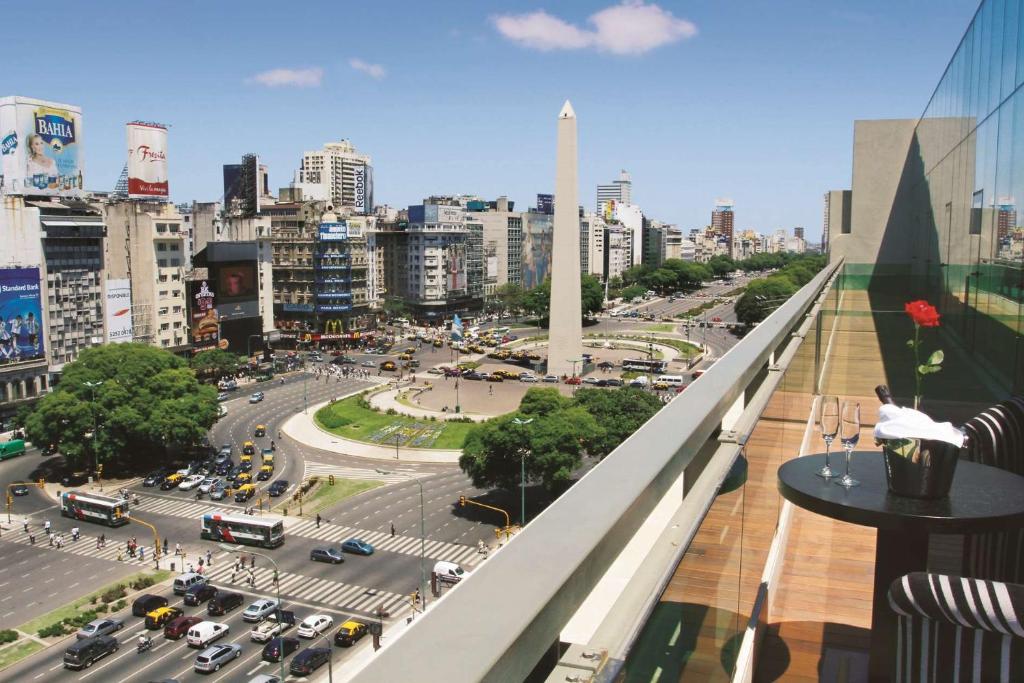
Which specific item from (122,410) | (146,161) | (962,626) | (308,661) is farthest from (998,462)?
(146,161)

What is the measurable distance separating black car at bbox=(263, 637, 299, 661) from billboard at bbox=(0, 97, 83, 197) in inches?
1228

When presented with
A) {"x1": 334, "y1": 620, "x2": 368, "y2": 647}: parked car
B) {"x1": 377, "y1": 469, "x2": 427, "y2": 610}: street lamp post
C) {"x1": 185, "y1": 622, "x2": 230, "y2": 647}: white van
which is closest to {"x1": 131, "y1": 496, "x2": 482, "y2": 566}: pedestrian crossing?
{"x1": 377, "y1": 469, "x2": 427, "y2": 610}: street lamp post

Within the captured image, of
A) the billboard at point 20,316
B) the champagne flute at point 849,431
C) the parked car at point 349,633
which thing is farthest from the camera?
the billboard at point 20,316

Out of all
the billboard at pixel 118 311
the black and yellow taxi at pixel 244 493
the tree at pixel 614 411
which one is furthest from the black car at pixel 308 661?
the billboard at pixel 118 311

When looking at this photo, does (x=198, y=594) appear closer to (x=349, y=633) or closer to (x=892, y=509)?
(x=349, y=633)

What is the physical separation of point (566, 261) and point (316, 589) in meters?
27.5

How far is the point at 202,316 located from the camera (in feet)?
162

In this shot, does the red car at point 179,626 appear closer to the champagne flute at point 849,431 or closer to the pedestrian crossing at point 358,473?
the pedestrian crossing at point 358,473

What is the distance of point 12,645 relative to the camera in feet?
61.0

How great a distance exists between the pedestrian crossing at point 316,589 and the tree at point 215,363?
25883 millimetres

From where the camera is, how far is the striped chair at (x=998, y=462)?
2.97 metres

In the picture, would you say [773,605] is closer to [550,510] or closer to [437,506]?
[550,510]

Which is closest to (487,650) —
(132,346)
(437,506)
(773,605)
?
(773,605)

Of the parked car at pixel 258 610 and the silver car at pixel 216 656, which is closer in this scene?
the silver car at pixel 216 656
